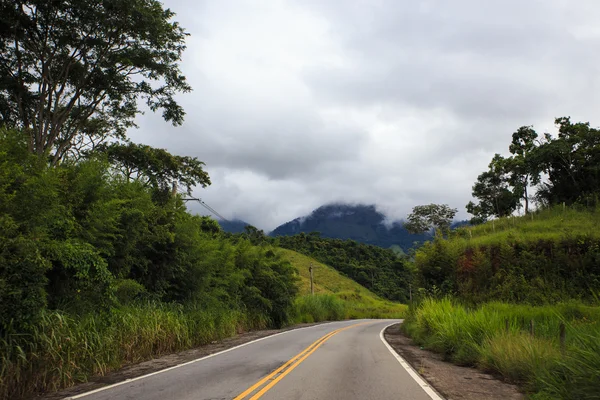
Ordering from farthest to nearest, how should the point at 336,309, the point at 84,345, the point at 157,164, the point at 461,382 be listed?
the point at 336,309 < the point at 157,164 < the point at 84,345 < the point at 461,382

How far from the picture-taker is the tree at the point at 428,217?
59500 mm

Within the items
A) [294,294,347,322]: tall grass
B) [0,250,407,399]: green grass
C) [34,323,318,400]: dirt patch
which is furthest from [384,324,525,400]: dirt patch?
[294,294,347,322]: tall grass

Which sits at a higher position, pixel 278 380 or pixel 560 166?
pixel 560 166

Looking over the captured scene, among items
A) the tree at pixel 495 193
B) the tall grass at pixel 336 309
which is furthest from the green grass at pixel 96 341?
the tree at pixel 495 193

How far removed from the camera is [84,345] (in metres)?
8.89

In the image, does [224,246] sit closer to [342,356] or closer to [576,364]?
[342,356]

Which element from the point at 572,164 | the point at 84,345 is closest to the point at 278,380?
the point at 84,345

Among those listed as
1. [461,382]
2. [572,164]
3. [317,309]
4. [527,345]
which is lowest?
[317,309]

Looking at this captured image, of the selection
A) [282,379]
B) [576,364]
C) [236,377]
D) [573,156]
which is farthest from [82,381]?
[573,156]

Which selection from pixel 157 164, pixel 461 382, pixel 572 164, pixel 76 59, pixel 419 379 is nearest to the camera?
pixel 461 382

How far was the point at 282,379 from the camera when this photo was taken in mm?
8180

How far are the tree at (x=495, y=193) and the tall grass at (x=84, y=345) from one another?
43.8 metres

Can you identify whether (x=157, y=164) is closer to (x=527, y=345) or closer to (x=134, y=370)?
(x=134, y=370)

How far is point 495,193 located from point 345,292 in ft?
97.0
